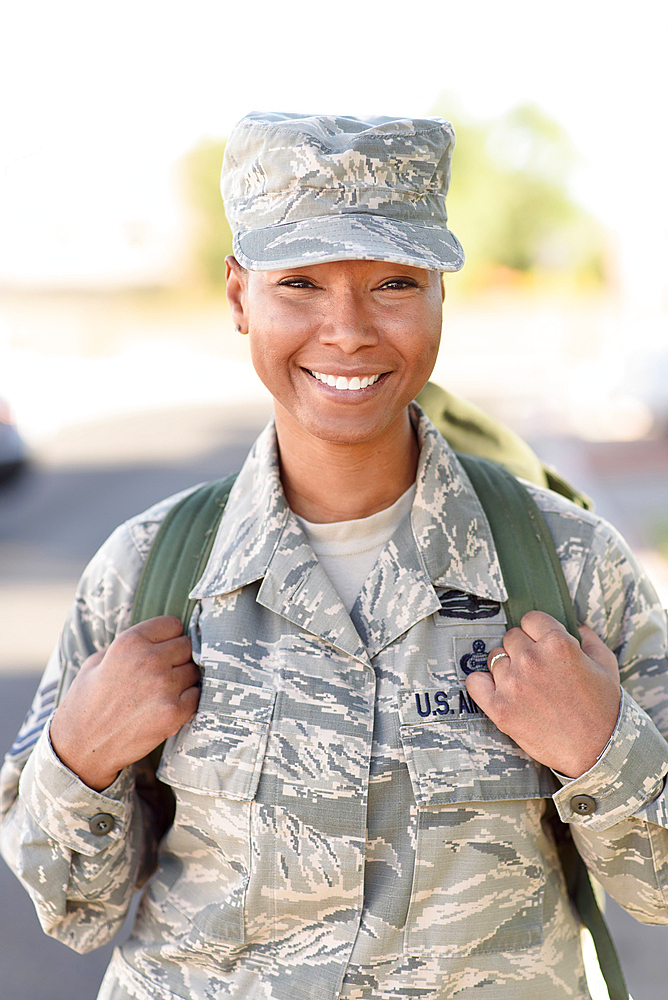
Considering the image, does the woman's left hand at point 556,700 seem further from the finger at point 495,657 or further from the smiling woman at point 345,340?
the smiling woman at point 345,340

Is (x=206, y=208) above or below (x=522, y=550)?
below

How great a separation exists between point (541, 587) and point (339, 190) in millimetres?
684

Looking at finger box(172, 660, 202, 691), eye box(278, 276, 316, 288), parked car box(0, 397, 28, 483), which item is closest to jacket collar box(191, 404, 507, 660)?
finger box(172, 660, 202, 691)

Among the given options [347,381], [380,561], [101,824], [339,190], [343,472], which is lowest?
[101,824]

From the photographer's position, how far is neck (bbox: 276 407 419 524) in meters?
1.68

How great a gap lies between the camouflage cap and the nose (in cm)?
8

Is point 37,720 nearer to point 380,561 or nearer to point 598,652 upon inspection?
point 380,561

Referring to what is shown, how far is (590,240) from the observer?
53.6 m

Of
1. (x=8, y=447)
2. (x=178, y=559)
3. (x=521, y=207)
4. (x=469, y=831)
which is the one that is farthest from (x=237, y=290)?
(x=521, y=207)

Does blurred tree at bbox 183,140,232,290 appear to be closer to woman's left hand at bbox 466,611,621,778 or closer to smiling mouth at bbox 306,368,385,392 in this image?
Result: smiling mouth at bbox 306,368,385,392

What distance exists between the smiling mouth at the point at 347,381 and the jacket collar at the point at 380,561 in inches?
9.8

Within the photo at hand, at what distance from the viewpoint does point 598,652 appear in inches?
59.3

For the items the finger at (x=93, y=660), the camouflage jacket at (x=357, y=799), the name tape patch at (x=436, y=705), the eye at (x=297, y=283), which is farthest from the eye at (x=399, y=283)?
the finger at (x=93, y=660)

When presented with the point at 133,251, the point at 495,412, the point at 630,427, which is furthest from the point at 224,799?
the point at 133,251
